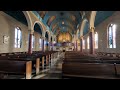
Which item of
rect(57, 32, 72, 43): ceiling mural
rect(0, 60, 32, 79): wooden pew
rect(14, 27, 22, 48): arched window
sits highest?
rect(57, 32, 72, 43): ceiling mural

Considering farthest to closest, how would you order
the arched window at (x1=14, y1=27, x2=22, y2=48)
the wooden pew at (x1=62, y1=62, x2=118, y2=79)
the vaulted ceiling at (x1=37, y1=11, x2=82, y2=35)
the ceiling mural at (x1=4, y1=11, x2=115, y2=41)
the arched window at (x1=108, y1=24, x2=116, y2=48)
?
the vaulted ceiling at (x1=37, y1=11, x2=82, y2=35) → the arched window at (x1=14, y1=27, x2=22, y2=48) → the arched window at (x1=108, y1=24, x2=116, y2=48) → the ceiling mural at (x1=4, y1=11, x2=115, y2=41) → the wooden pew at (x1=62, y1=62, x2=118, y2=79)

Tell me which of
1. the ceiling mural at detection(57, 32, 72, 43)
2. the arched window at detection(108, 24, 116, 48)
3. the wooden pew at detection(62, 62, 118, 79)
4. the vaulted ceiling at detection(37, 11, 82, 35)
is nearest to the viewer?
the wooden pew at detection(62, 62, 118, 79)

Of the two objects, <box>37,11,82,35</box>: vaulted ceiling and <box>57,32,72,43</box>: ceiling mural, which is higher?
<box>37,11,82,35</box>: vaulted ceiling

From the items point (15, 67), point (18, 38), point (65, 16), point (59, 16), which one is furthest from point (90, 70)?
point (59, 16)

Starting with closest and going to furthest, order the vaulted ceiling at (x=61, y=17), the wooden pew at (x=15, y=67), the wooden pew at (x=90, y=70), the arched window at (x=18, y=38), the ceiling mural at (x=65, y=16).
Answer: the wooden pew at (x=90, y=70) < the wooden pew at (x=15, y=67) < the ceiling mural at (x=65, y=16) < the arched window at (x=18, y=38) < the vaulted ceiling at (x=61, y=17)

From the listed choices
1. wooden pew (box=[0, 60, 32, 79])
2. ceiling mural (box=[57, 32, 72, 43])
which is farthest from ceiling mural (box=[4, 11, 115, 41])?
ceiling mural (box=[57, 32, 72, 43])

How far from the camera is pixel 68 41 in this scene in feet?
146

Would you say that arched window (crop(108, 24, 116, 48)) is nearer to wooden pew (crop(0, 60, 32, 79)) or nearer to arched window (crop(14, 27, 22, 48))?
wooden pew (crop(0, 60, 32, 79))

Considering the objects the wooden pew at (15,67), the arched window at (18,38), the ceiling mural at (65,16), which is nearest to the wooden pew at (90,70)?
the wooden pew at (15,67)

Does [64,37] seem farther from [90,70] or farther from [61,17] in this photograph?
[90,70]

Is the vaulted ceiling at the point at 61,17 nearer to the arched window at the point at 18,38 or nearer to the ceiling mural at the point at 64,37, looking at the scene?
the arched window at the point at 18,38
